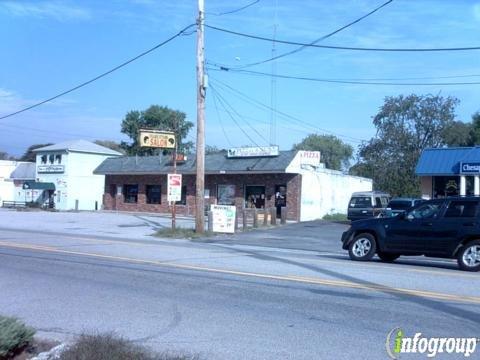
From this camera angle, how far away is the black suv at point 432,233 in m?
14.3

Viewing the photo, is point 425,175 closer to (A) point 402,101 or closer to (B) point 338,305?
(B) point 338,305

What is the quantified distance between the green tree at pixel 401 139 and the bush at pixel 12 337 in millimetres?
62659

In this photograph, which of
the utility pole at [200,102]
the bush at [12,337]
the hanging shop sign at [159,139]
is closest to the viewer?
the bush at [12,337]

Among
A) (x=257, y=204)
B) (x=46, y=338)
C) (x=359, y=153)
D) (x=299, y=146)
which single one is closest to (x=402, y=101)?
(x=359, y=153)

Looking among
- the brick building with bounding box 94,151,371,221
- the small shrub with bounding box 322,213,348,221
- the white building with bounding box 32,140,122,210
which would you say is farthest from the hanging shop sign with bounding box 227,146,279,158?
the white building with bounding box 32,140,122,210

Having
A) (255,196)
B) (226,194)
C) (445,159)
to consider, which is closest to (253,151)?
(255,196)

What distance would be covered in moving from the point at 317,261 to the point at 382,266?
173 cm

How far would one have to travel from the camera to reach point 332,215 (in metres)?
43.6

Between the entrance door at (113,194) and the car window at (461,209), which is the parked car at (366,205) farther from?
the entrance door at (113,194)

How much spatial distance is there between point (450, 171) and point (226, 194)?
53.6ft

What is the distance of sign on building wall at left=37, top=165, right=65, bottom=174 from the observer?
59.2 meters

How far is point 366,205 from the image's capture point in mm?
36156

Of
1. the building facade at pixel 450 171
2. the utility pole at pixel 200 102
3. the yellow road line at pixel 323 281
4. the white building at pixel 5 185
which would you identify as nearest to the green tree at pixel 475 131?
the building facade at pixel 450 171

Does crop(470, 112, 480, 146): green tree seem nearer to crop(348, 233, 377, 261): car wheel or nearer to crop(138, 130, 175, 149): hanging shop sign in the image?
crop(138, 130, 175, 149): hanging shop sign
